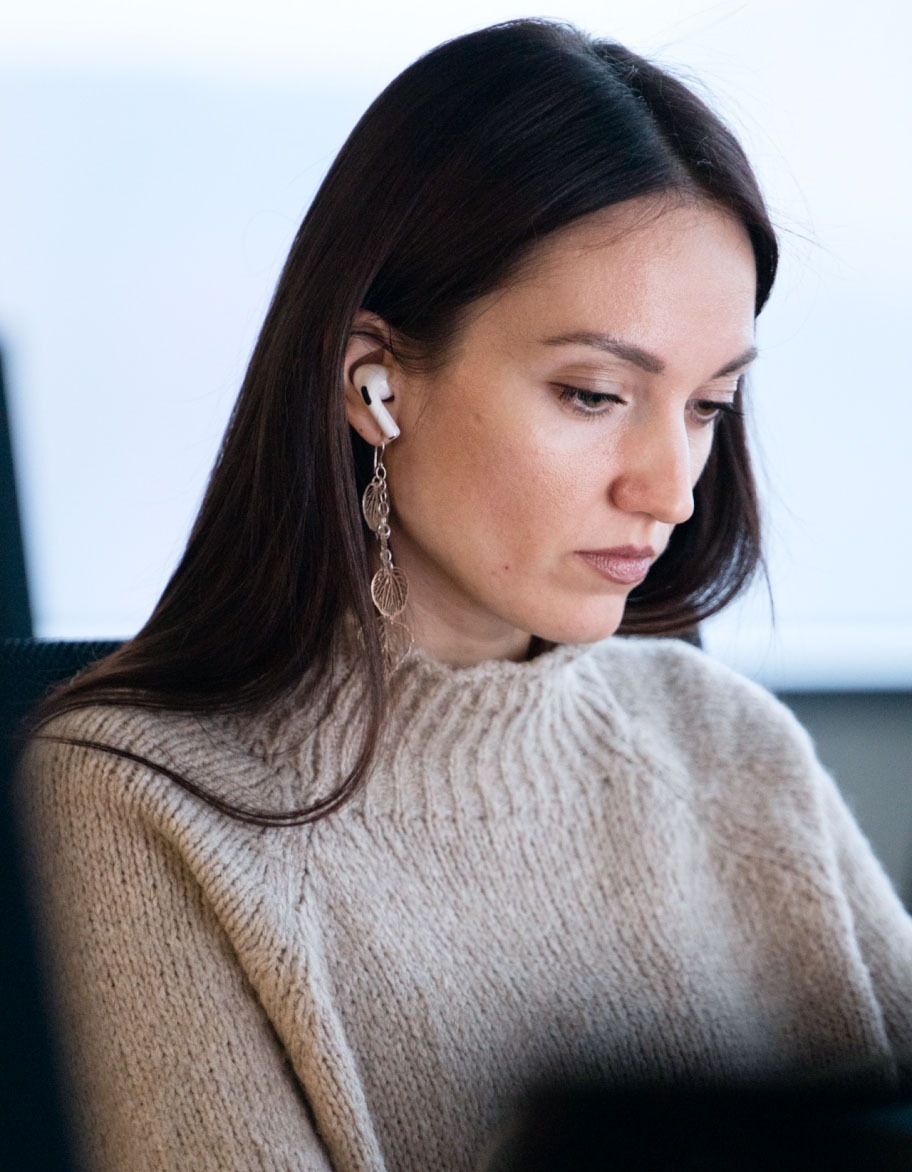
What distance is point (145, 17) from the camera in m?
1.69

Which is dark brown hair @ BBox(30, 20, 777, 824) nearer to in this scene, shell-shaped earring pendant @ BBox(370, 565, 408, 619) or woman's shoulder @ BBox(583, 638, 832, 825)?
shell-shaped earring pendant @ BBox(370, 565, 408, 619)

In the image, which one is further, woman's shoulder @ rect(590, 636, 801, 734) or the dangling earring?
woman's shoulder @ rect(590, 636, 801, 734)

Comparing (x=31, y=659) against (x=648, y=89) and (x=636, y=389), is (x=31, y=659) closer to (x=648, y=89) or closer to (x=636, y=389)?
(x=636, y=389)

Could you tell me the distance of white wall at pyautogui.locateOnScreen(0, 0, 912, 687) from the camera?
1699mm

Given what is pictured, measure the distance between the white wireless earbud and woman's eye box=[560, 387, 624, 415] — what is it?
139 millimetres

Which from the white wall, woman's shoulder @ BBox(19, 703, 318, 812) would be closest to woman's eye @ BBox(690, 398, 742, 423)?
woman's shoulder @ BBox(19, 703, 318, 812)

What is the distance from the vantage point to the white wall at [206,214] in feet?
5.57

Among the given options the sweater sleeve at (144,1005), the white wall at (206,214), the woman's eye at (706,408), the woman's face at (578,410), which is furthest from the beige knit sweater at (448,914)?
the white wall at (206,214)

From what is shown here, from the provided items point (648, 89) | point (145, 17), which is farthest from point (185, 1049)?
point (145, 17)

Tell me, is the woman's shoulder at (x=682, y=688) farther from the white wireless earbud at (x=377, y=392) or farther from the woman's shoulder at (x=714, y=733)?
the white wireless earbud at (x=377, y=392)

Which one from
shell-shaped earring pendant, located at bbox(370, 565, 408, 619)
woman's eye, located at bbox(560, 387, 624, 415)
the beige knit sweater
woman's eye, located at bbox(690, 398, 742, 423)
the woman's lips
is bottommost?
the beige knit sweater

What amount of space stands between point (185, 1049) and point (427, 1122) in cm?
21

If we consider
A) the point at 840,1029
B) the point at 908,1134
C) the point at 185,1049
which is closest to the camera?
the point at 908,1134

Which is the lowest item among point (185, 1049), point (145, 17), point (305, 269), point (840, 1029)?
point (840, 1029)
